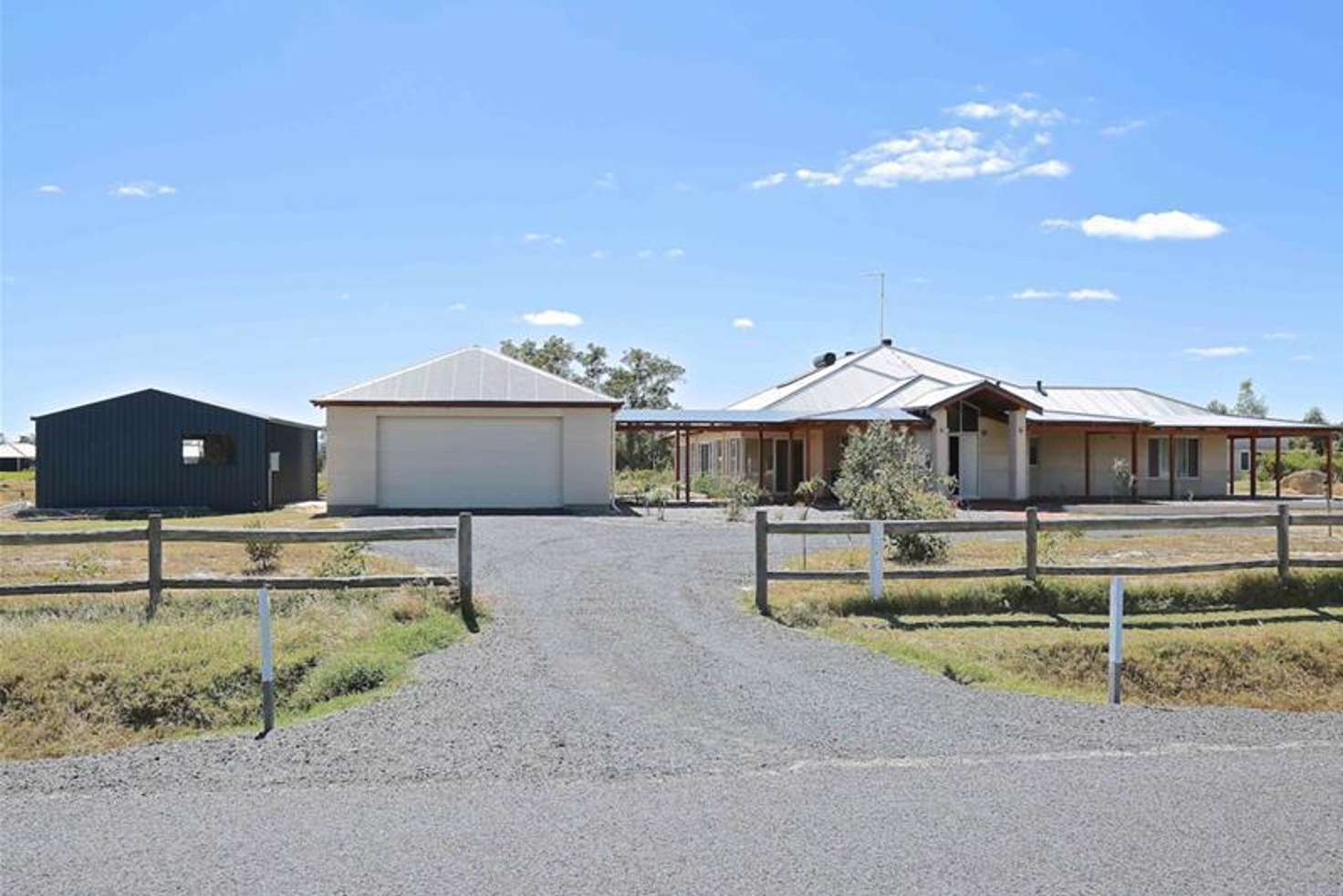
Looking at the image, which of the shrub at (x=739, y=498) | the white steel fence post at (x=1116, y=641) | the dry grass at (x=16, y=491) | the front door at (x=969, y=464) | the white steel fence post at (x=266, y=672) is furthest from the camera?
the dry grass at (x=16, y=491)

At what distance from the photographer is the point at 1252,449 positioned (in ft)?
121

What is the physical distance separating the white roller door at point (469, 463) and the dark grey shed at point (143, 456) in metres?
4.42

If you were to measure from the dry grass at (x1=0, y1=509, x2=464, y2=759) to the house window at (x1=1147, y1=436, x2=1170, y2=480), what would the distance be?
31753 mm

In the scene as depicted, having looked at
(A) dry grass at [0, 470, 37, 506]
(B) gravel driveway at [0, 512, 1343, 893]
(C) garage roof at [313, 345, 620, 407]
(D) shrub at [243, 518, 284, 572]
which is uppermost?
(C) garage roof at [313, 345, 620, 407]

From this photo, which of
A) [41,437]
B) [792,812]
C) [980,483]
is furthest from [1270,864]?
[41,437]

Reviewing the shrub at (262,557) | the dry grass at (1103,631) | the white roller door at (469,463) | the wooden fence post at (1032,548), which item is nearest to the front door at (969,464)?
the white roller door at (469,463)

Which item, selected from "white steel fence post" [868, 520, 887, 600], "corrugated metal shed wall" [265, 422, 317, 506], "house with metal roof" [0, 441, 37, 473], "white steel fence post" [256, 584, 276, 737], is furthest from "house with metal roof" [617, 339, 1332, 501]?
"house with metal roof" [0, 441, 37, 473]

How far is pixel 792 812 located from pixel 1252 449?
3606 cm

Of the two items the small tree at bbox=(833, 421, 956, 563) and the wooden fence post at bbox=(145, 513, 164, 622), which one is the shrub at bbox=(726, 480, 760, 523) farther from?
the wooden fence post at bbox=(145, 513, 164, 622)

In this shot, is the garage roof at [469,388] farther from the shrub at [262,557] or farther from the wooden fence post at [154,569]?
the wooden fence post at [154,569]

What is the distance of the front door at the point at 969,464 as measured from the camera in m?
32.6

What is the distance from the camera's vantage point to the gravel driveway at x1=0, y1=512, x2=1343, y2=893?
5.08 m

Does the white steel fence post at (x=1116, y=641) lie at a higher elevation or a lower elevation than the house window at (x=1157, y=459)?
lower

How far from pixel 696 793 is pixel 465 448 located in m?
22.7
